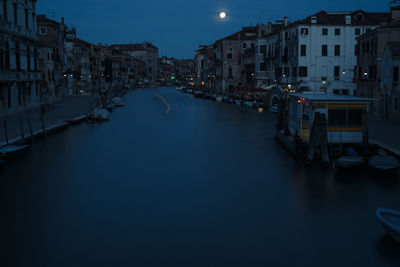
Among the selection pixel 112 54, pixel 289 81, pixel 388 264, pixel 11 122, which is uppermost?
pixel 112 54

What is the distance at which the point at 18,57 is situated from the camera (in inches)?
1379

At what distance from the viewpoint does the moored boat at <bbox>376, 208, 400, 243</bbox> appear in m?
10.1

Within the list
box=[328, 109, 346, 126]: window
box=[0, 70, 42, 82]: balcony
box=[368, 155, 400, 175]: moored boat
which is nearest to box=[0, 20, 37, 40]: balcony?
box=[0, 70, 42, 82]: balcony

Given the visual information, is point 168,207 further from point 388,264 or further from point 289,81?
point 289,81

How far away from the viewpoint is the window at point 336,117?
19.6 m

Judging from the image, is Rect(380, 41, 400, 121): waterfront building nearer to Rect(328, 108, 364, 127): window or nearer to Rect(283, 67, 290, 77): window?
Rect(328, 108, 364, 127): window

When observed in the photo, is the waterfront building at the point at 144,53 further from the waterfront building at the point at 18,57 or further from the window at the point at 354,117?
the window at the point at 354,117

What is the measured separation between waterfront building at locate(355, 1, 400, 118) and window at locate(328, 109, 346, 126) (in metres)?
11.6

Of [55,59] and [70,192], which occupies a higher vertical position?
[55,59]

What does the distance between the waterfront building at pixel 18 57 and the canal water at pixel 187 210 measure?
419 inches

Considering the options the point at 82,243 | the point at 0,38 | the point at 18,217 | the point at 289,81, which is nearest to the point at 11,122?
the point at 0,38

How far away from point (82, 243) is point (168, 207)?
3.51m

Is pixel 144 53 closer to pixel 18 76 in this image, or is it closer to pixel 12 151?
pixel 18 76

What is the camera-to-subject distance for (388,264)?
31.9ft
